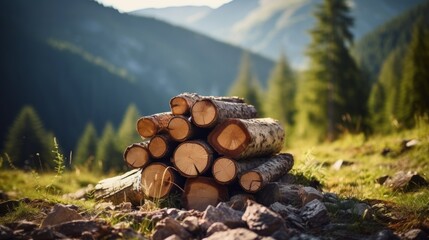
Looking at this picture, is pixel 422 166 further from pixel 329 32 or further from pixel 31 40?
pixel 31 40

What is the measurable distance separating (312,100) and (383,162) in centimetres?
1770

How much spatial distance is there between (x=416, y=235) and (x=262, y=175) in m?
2.09

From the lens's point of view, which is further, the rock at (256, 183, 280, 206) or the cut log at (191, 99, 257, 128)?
the cut log at (191, 99, 257, 128)

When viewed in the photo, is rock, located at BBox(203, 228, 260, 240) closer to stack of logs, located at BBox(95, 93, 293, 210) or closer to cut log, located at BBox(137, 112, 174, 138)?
stack of logs, located at BBox(95, 93, 293, 210)

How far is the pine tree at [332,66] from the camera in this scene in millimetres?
24906

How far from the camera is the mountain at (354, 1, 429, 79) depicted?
146000 millimetres

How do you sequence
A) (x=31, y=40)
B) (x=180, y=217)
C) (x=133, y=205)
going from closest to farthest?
1. (x=180, y=217)
2. (x=133, y=205)
3. (x=31, y=40)

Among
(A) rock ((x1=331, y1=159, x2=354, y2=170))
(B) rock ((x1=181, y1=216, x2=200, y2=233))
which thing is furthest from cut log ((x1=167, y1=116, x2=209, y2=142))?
(A) rock ((x1=331, y1=159, x2=354, y2=170))

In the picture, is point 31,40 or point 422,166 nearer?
point 422,166

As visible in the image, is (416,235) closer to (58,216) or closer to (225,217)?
(225,217)

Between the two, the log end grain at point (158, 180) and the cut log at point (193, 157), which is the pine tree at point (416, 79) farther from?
the log end grain at point (158, 180)

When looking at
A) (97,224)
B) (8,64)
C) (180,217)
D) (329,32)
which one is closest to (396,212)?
(180,217)

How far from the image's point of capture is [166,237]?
3.79 m

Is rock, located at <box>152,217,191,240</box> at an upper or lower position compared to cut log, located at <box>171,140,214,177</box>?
lower
